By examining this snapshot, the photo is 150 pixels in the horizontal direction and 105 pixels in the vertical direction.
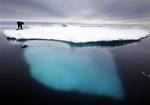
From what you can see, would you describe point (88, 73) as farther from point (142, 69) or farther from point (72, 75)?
point (142, 69)

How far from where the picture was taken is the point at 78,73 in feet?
19.0

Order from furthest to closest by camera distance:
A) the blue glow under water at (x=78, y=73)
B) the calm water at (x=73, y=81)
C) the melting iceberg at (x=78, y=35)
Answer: the melting iceberg at (x=78, y=35) → the blue glow under water at (x=78, y=73) → the calm water at (x=73, y=81)

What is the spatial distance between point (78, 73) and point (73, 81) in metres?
0.71

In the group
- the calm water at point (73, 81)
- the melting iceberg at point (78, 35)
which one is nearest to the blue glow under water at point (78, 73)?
the calm water at point (73, 81)

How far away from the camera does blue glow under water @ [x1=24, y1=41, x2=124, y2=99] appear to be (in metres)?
4.77

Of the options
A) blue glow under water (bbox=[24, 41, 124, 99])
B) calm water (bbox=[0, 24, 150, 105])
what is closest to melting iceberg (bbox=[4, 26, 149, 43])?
blue glow under water (bbox=[24, 41, 124, 99])

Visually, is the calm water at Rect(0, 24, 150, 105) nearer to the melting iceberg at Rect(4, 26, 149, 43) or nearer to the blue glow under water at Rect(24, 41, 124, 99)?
the blue glow under water at Rect(24, 41, 124, 99)

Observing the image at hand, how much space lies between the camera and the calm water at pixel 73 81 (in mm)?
4252

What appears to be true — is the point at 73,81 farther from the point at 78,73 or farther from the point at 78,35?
the point at 78,35

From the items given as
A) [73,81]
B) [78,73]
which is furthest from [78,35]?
[73,81]

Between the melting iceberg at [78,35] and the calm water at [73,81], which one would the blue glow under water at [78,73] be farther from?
the melting iceberg at [78,35]

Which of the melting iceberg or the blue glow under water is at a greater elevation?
the melting iceberg

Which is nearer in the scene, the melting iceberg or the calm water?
the calm water

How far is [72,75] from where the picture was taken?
221 inches
